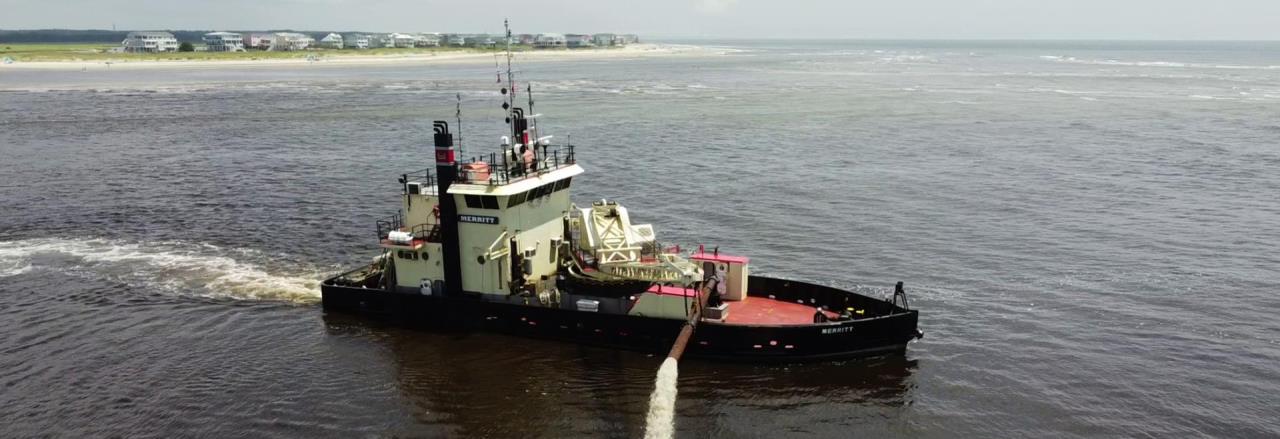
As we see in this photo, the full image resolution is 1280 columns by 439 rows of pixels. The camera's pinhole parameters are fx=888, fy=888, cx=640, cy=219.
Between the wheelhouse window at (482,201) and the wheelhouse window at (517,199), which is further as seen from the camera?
the wheelhouse window at (517,199)

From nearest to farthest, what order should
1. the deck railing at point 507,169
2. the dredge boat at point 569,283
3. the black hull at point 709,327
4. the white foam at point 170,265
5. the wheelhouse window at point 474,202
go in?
the black hull at point 709,327, the dredge boat at point 569,283, the deck railing at point 507,169, the wheelhouse window at point 474,202, the white foam at point 170,265

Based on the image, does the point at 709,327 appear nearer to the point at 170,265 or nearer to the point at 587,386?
Result: the point at 587,386

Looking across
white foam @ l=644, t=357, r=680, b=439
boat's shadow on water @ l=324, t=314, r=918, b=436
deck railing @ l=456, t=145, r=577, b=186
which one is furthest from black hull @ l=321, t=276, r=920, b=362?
deck railing @ l=456, t=145, r=577, b=186

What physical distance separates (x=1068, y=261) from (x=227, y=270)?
31.6m

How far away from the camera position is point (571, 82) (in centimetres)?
13225

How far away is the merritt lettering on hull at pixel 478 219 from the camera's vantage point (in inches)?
958

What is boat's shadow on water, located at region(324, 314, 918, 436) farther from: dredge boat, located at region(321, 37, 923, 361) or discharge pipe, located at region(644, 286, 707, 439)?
dredge boat, located at region(321, 37, 923, 361)

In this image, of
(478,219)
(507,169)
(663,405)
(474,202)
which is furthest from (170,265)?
(663,405)

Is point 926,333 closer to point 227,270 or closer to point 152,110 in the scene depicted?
point 227,270

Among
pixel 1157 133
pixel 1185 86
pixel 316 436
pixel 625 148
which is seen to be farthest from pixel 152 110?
pixel 1185 86

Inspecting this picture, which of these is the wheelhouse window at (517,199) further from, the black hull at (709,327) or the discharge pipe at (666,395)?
the discharge pipe at (666,395)

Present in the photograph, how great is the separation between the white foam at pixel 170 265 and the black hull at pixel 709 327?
635 cm

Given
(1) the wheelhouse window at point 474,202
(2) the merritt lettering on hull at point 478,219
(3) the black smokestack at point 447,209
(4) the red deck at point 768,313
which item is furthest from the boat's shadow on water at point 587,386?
(1) the wheelhouse window at point 474,202

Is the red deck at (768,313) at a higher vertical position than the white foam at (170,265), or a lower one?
higher
